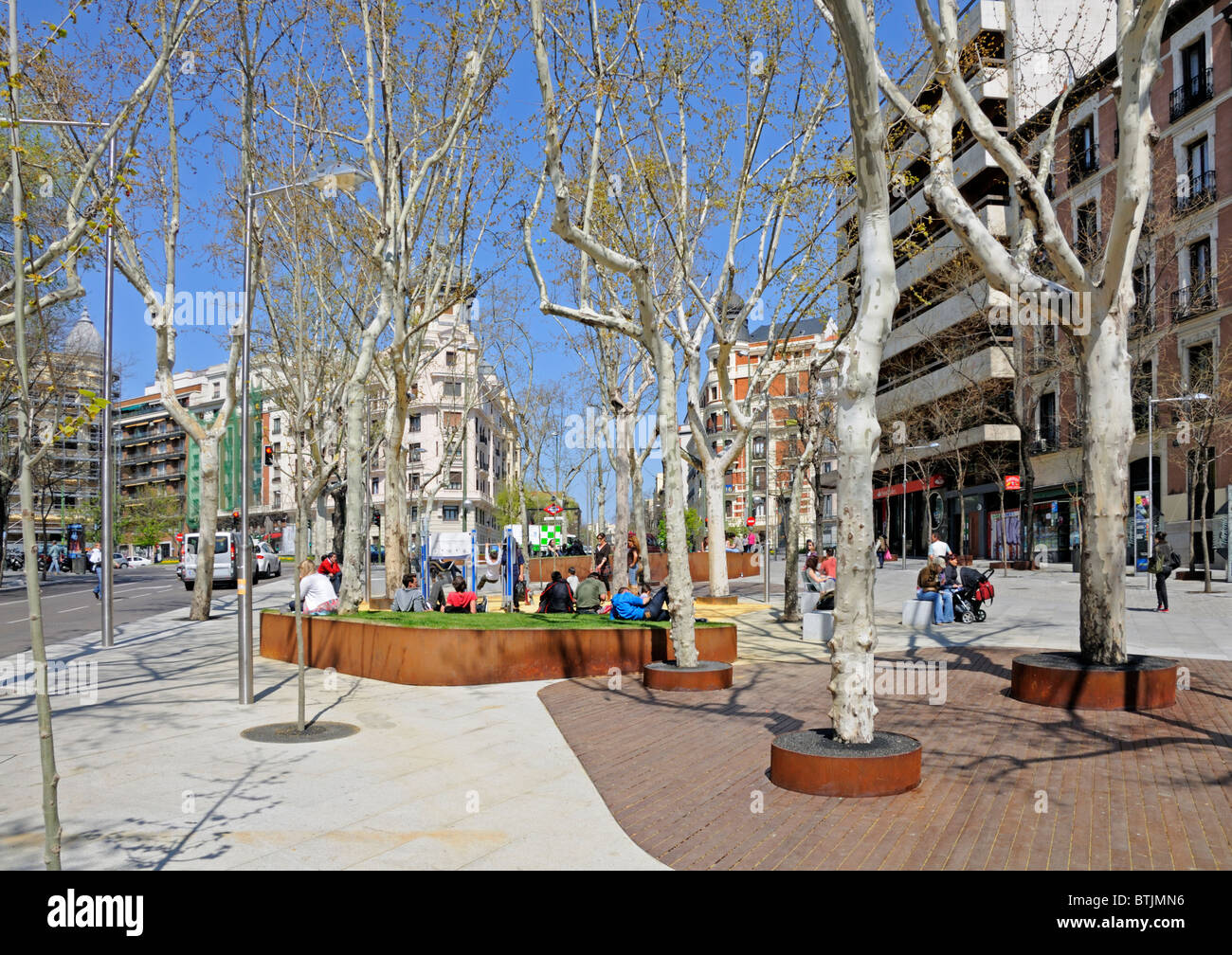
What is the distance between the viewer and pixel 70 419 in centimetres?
593

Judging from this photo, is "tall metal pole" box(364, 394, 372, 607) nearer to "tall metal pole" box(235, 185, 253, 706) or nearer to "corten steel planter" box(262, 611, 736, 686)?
"corten steel planter" box(262, 611, 736, 686)

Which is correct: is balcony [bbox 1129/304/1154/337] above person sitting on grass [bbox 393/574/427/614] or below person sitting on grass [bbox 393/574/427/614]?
A: above

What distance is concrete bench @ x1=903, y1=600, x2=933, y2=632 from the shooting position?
1661 cm

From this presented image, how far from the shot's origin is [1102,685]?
8656 mm

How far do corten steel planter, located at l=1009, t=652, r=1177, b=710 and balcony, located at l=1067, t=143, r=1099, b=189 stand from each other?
33.0 meters

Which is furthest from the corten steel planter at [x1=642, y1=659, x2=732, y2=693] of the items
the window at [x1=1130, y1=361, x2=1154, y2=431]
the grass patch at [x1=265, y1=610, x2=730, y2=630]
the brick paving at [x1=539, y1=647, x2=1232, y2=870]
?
the window at [x1=1130, y1=361, x2=1154, y2=431]

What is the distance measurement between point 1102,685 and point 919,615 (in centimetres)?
807

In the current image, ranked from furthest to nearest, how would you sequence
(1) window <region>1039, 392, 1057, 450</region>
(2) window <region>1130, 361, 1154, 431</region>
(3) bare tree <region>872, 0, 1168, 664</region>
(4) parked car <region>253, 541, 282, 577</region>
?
(1) window <region>1039, 392, 1057, 450</region> < (4) parked car <region>253, 541, 282, 577</region> < (2) window <region>1130, 361, 1154, 431</region> < (3) bare tree <region>872, 0, 1168, 664</region>

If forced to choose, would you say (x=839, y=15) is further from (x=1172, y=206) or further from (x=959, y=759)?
(x=1172, y=206)

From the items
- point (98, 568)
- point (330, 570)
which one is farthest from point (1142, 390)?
point (98, 568)

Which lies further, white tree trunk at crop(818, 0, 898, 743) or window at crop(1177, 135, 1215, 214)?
window at crop(1177, 135, 1215, 214)

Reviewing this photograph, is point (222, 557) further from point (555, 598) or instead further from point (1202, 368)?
point (1202, 368)

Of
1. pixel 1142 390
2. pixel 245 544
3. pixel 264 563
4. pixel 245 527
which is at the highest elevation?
pixel 1142 390
